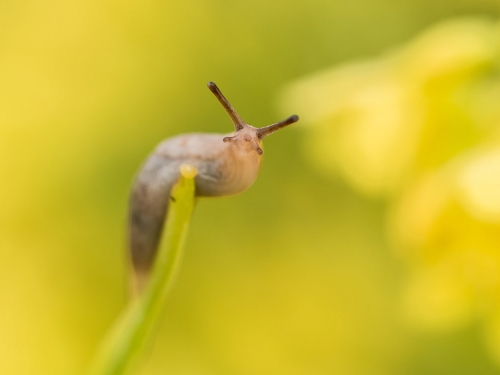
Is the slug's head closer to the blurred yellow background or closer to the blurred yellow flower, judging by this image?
the blurred yellow flower

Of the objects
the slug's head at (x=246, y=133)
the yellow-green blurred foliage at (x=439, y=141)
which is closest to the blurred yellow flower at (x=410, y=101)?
the yellow-green blurred foliage at (x=439, y=141)

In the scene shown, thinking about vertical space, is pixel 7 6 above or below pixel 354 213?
above

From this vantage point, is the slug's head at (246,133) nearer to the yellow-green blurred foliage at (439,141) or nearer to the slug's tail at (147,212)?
the slug's tail at (147,212)

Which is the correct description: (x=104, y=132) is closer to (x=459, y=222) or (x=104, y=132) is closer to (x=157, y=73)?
(x=157, y=73)

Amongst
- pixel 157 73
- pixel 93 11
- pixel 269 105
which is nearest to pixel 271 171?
pixel 269 105

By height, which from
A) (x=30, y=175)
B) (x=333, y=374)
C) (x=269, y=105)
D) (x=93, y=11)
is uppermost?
(x=93, y=11)

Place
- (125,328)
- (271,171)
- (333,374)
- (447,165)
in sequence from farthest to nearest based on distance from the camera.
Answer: (271,171) → (333,374) → (447,165) → (125,328)

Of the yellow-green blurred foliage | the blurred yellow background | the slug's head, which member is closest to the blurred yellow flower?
the yellow-green blurred foliage
